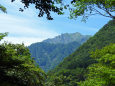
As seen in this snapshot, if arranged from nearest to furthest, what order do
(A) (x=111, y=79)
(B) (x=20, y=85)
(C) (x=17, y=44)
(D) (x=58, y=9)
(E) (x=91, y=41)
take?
(D) (x=58, y=9)
(B) (x=20, y=85)
(A) (x=111, y=79)
(C) (x=17, y=44)
(E) (x=91, y=41)

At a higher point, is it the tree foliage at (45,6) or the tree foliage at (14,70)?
the tree foliage at (45,6)

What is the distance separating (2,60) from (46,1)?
9.76 feet

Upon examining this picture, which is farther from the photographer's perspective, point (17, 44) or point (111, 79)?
point (17, 44)

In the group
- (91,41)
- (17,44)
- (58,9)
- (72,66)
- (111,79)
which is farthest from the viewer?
(91,41)

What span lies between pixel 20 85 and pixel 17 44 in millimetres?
5102

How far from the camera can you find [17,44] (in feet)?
36.0

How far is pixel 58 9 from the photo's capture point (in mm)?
5348

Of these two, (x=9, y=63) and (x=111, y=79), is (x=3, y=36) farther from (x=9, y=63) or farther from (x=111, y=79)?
(x=111, y=79)

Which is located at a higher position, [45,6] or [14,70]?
[45,6]

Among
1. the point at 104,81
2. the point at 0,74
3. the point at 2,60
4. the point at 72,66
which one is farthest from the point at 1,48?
the point at 72,66

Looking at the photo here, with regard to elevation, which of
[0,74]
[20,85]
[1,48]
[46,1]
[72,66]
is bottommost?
[72,66]

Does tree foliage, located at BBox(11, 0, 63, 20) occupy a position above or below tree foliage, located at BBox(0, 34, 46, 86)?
above

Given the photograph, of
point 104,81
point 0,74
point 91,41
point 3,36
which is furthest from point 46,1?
point 91,41

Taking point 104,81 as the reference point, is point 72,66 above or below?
below
